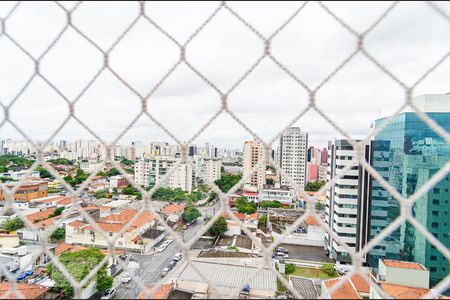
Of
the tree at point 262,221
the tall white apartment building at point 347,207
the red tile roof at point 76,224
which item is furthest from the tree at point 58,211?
the tall white apartment building at point 347,207

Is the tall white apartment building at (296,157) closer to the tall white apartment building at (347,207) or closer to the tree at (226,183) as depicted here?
the tall white apartment building at (347,207)

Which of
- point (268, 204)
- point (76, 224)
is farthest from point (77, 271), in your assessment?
point (268, 204)

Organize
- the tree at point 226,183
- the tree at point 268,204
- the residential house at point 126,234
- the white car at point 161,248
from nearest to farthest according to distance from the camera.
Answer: the tree at point 226,183
the residential house at point 126,234
the white car at point 161,248
the tree at point 268,204

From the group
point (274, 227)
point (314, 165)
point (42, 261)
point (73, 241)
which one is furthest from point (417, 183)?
point (314, 165)

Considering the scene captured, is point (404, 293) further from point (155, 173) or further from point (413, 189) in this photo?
point (155, 173)

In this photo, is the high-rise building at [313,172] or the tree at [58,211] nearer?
the tree at [58,211]

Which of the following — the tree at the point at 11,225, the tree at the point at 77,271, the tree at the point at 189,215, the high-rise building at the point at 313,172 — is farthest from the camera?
the high-rise building at the point at 313,172

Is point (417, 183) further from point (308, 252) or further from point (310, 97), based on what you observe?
point (310, 97)

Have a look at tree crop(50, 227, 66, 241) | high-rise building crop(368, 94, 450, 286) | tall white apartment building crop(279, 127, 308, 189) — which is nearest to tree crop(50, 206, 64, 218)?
tree crop(50, 227, 66, 241)
